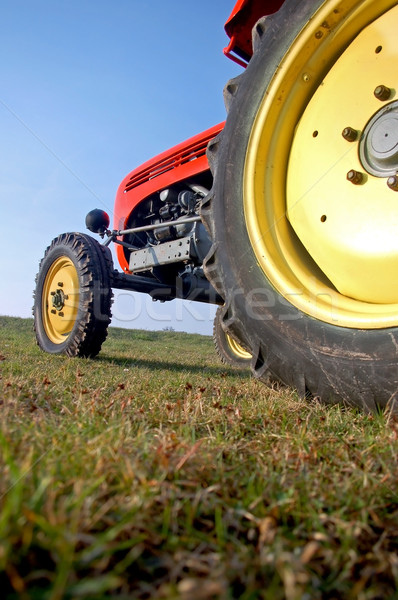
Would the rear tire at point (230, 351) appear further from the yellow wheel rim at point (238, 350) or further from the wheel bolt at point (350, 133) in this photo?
the wheel bolt at point (350, 133)

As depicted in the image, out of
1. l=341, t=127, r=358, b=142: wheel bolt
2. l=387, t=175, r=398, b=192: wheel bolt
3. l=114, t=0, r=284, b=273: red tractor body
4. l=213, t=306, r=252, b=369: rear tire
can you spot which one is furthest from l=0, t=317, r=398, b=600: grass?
l=213, t=306, r=252, b=369: rear tire

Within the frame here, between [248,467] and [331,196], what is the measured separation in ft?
3.24

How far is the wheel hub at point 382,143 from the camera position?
138cm

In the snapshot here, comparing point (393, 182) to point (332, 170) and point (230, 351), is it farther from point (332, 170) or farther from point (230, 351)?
point (230, 351)

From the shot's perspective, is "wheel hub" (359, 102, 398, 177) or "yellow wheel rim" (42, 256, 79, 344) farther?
"yellow wheel rim" (42, 256, 79, 344)

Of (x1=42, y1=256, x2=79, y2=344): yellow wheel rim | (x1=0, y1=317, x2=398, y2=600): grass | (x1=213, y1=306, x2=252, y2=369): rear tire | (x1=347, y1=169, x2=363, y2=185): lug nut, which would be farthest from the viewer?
(x1=213, y1=306, x2=252, y2=369): rear tire

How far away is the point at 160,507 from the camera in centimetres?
62

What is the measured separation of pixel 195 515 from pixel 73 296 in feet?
9.47

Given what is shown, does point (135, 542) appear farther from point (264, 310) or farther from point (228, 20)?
point (228, 20)

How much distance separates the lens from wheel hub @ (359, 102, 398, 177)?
4.52 ft

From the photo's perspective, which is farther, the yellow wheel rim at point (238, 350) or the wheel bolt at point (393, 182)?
the yellow wheel rim at point (238, 350)

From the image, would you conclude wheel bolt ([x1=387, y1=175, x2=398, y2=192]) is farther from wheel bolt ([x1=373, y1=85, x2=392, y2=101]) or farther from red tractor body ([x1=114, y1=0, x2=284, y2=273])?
red tractor body ([x1=114, y1=0, x2=284, y2=273])

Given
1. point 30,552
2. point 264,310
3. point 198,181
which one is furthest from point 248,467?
point 198,181

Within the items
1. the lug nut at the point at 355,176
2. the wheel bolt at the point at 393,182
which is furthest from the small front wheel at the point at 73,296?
the wheel bolt at the point at 393,182
